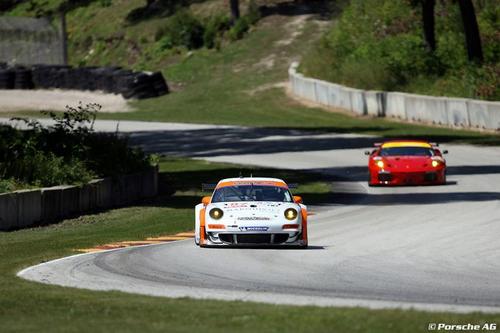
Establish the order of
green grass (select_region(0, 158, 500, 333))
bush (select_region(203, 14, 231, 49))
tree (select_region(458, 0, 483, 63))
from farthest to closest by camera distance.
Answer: bush (select_region(203, 14, 231, 49))
tree (select_region(458, 0, 483, 63))
green grass (select_region(0, 158, 500, 333))

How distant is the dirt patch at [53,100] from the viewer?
2773 inches

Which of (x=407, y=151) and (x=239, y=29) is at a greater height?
(x=239, y=29)

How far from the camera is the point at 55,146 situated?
31.3 m

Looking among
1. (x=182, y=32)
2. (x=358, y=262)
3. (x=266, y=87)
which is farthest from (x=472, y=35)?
(x=358, y=262)

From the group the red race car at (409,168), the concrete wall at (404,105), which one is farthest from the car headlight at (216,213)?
the concrete wall at (404,105)

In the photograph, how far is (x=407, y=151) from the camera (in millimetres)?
35406

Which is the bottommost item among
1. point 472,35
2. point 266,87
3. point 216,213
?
point 266,87

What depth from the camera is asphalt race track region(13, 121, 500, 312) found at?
15438 millimetres

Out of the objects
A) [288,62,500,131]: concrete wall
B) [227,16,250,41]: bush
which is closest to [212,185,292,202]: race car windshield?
[288,62,500,131]: concrete wall

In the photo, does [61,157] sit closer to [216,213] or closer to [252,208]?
[216,213]

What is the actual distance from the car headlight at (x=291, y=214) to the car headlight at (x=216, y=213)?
1.05 meters

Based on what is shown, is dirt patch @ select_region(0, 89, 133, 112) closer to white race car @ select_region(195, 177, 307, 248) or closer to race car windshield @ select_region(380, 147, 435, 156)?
race car windshield @ select_region(380, 147, 435, 156)

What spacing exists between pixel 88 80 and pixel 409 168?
41.7m

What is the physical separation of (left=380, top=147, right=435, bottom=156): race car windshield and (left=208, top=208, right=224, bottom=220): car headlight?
14963 mm
